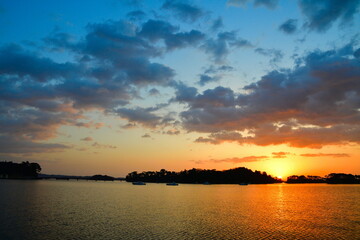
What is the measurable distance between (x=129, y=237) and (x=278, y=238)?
2679 centimetres

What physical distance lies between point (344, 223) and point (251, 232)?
98.5ft

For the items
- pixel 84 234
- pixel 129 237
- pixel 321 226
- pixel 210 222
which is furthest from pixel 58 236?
pixel 321 226

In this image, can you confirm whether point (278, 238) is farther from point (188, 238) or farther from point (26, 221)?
point (26, 221)

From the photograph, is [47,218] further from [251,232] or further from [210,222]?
[251,232]

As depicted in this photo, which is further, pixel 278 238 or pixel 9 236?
pixel 278 238

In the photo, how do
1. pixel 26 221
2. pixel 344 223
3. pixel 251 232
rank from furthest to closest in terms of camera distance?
1. pixel 344 223
2. pixel 26 221
3. pixel 251 232

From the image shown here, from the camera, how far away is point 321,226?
69.2 meters

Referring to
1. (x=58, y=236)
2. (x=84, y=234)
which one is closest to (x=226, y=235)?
(x=84, y=234)

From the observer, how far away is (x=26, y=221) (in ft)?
211

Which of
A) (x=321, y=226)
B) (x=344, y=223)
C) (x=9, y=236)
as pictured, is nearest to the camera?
(x=9, y=236)

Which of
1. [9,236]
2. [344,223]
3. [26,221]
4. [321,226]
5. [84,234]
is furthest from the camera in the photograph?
[344,223]

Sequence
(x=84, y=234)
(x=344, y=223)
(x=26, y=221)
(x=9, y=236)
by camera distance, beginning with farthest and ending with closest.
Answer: (x=344, y=223), (x=26, y=221), (x=84, y=234), (x=9, y=236)

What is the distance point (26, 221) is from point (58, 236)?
18.1 m

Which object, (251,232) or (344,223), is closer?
(251,232)
